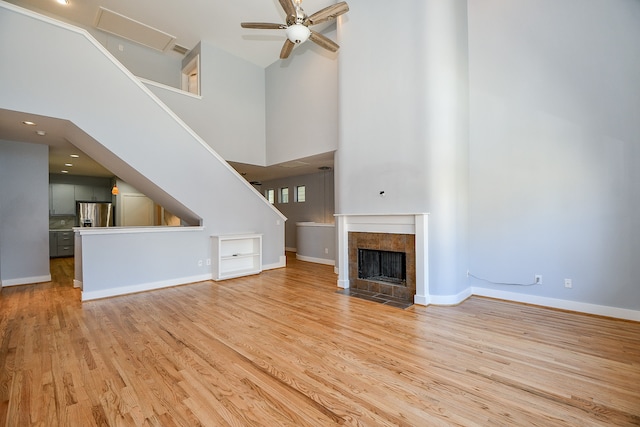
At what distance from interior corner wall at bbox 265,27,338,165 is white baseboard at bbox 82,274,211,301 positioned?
3.48 meters

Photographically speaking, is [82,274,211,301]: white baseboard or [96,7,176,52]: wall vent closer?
[82,274,211,301]: white baseboard

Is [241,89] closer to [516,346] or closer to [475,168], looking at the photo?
[475,168]

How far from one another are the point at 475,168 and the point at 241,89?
585 centimetres

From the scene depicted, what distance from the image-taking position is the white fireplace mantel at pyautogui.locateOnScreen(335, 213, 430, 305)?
3.83m

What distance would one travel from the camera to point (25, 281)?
17.1 feet

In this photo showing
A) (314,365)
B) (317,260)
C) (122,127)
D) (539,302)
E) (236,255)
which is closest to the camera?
(314,365)

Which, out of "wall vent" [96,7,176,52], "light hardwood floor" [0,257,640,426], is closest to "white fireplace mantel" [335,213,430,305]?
"light hardwood floor" [0,257,640,426]

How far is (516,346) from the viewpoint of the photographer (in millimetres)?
2580

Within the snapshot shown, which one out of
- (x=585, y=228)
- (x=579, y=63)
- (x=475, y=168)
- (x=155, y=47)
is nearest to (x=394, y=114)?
(x=475, y=168)

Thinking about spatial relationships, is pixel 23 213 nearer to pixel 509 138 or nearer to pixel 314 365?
pixel 314 365

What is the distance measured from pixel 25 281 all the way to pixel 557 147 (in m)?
8.84

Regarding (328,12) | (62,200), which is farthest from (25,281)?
(328,12)

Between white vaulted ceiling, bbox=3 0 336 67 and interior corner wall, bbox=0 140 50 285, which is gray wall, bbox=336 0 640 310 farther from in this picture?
interior corner wall, bbox=0 140 50 285

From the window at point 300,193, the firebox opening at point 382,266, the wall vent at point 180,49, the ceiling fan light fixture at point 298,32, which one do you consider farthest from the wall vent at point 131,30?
the firebox opening at point 382,266
